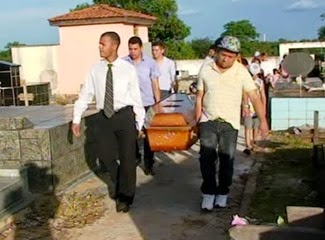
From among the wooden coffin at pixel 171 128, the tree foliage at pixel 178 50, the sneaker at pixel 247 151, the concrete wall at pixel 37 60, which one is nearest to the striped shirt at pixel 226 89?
the wooden coffin at pixel 171 128

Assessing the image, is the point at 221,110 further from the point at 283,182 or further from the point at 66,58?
the point at 66,58

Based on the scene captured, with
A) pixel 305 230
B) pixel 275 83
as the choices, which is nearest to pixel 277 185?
pixel 305 230

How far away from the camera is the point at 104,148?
18.3 ft

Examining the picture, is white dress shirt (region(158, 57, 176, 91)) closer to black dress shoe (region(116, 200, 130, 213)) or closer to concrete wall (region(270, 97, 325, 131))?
black dress shoe (region(116, 200, 130, 213))

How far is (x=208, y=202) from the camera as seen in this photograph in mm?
5449

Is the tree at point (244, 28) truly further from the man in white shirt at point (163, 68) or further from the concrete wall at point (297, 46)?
the man in white shirt at point (163, 68)

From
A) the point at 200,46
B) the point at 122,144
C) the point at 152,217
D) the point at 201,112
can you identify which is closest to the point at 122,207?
the point at 152,217

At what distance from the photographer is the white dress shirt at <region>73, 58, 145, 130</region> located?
5.49m

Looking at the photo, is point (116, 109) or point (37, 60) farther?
point (37, 60)

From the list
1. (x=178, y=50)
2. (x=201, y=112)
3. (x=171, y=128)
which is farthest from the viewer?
(x=178, y=50)

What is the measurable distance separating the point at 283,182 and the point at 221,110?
200 cm

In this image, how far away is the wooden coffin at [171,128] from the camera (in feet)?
18.6

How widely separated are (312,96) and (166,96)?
4785 mm

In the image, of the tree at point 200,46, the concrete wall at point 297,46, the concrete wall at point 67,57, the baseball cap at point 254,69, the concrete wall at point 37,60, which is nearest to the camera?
the baseball cap at point 254,69
